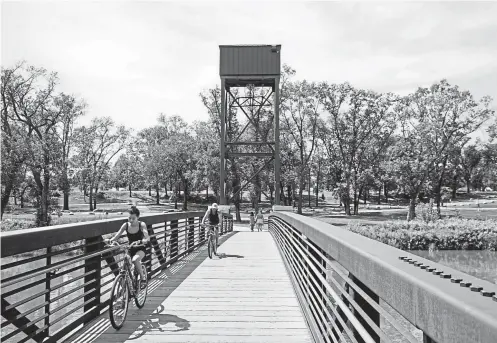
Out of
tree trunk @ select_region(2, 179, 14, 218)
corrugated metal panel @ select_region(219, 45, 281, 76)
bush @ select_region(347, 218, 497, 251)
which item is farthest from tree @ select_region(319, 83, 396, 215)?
tree trunk @ select_region(2, 179, 14, 218)

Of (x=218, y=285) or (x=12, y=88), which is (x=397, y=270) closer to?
(x=218, y=285)

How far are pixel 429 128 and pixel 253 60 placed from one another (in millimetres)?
23828

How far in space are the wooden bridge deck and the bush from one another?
21707mm

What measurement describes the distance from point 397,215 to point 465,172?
162 ft

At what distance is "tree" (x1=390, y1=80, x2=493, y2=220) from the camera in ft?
138

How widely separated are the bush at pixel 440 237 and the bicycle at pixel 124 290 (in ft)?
81.8

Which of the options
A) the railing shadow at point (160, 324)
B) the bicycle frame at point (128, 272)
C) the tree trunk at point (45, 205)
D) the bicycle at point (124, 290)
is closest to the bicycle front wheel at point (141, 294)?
the bicycle at point (124, 290)

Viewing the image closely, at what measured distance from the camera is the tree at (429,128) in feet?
138

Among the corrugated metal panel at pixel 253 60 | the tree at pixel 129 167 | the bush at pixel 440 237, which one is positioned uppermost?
the corrugated metal panel at pixel 253 60

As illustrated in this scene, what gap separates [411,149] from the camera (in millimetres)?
44750

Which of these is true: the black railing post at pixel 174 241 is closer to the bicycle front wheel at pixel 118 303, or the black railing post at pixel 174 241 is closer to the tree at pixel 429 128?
the bicycle front wheel at pixel 118 303

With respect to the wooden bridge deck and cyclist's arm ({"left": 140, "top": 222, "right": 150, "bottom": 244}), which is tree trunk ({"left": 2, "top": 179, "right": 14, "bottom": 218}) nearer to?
the wooden bridge deck

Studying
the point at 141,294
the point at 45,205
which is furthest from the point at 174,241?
the point at 45,205

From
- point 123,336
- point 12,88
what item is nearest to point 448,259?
point 123,336
